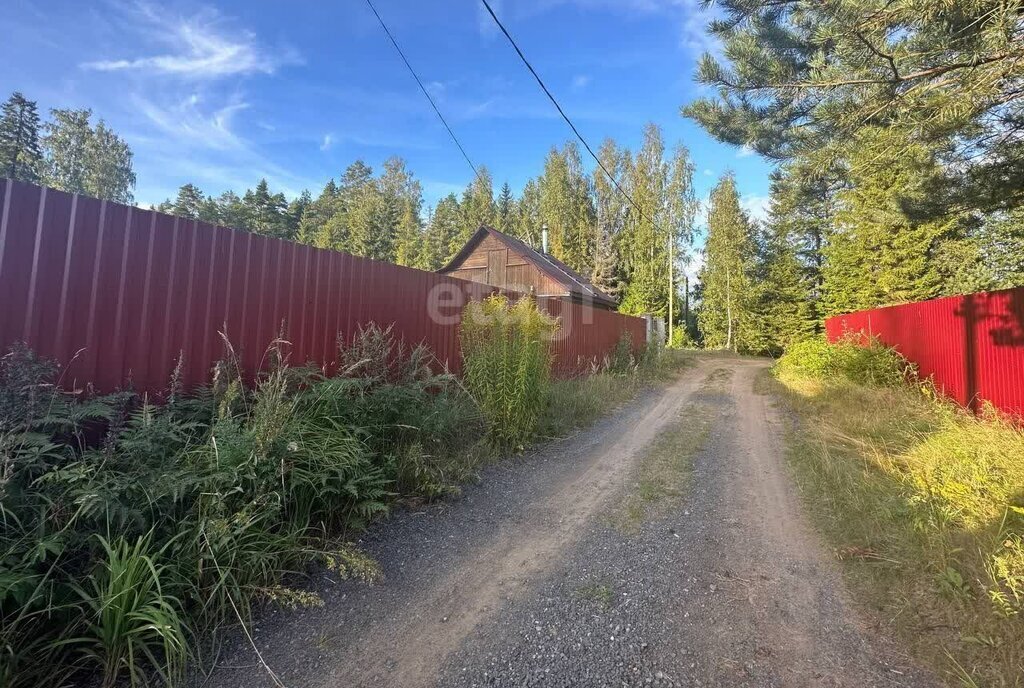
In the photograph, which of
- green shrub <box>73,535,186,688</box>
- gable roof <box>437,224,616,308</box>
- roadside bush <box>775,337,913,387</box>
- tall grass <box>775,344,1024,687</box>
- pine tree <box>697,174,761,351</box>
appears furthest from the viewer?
pine tree <box>697,174,761,351</box>

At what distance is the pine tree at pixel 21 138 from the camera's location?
25.5 m

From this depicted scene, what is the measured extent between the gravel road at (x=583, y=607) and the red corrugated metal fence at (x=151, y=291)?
1834 mm

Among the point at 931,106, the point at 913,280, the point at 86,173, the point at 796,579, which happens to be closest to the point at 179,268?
the point at 796,579

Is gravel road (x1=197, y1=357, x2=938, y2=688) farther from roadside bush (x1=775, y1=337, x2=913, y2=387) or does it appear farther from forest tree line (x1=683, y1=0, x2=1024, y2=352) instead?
roadside bush (x1=775, y1=337, x2=913, y2=387)

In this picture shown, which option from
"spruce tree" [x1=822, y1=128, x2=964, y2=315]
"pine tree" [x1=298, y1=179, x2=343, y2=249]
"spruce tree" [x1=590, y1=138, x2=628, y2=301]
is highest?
"pine tree" [x1=298, y1=179, x2=343, y2=249]

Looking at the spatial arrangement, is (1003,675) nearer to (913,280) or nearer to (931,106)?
(931,106)

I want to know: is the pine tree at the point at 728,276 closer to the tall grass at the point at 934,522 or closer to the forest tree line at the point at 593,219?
the forest tree line at the point at 593,219

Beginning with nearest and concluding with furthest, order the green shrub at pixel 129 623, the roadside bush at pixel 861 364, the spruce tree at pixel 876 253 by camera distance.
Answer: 1. the green shrub at pixel 129 623
2. the roadside bush at pixel 861 364
3. the spruce tree at pixel 876 253

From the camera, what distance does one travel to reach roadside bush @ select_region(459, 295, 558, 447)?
15.1 feet

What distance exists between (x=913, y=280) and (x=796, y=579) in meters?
16.8

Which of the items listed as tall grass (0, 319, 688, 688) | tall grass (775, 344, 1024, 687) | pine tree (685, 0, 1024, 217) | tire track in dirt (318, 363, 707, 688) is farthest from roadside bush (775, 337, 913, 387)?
tall grass (0, 319, 688, 688)

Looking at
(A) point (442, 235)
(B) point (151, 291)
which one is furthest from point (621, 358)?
(A) point (442, 235)

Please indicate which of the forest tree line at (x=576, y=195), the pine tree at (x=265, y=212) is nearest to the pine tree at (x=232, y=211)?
the pine tree at (x=265, y=212)

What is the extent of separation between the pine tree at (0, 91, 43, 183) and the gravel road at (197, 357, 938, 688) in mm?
36760
